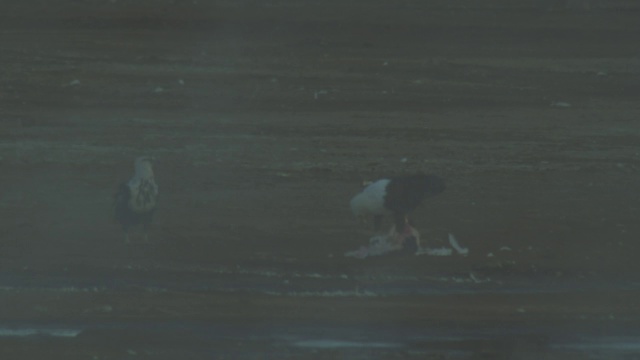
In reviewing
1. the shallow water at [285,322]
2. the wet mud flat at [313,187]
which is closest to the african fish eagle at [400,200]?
the wet mud flat at [313,187]

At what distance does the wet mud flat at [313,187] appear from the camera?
8.98 meters

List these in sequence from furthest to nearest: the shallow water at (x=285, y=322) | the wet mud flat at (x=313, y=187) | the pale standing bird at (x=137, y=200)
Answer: the pale standing bird at (x=137, y=200), the wet mud flat at (x=313, y=187), the shallow water at (x=285, y=322)

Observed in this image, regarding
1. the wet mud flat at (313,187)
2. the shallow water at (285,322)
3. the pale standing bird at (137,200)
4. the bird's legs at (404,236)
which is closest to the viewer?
the shallow water at (285,322)

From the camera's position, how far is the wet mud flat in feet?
29.5

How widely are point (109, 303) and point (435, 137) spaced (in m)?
9.38

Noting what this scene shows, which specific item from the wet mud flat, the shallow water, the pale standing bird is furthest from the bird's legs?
the pale standing bird

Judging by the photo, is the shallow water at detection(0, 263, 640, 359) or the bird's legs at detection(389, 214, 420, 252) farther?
the bird's legs at detection(389, 214, 420, 252)

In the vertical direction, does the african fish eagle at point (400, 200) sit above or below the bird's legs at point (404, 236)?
above

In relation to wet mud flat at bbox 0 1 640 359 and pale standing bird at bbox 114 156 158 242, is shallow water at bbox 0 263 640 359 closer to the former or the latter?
wet mud flat at bbox 0 1 640 359

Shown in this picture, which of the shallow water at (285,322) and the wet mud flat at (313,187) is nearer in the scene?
the shallow water at (285,322)

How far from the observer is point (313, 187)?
14.8 m

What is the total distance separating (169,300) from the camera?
966cm

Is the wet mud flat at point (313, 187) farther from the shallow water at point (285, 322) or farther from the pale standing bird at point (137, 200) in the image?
the pale standing bird at point (137, 200)

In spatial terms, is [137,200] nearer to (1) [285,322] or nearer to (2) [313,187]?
(1) [285,322]
